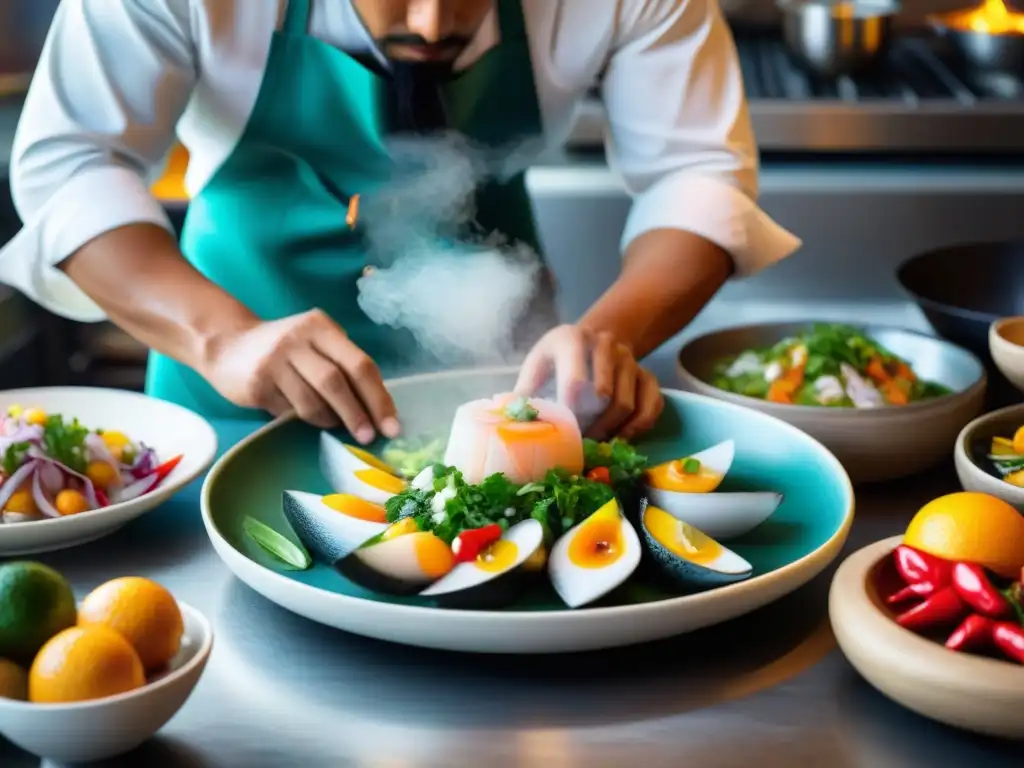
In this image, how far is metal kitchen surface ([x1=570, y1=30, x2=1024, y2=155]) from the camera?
3.17m

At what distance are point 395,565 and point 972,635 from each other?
1.68 ft

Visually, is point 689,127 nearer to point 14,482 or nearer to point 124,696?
point 14,482

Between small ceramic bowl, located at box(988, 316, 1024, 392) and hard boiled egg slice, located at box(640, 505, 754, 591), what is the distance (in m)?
0.56

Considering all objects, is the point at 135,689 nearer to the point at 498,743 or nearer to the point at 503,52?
the point at 498,743

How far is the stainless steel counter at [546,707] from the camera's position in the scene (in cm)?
111

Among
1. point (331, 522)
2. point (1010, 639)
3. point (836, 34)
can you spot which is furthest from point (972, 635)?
point (836, 34)

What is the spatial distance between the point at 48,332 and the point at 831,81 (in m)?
2.24

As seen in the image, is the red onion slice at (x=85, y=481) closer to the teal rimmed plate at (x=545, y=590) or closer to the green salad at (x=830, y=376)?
the teal rimmed plate at (x=545, y=590)

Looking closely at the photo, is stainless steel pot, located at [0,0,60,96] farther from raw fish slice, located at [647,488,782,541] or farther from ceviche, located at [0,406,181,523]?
raw fish slice, located at [647,488,782,541]

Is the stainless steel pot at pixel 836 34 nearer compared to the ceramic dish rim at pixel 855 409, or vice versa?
the ceramic dish rim at pixel 855 409

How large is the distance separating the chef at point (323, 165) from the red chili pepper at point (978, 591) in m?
0.61

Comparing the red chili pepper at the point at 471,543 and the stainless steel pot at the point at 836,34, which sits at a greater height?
the red chili pepper at the point at 471,543

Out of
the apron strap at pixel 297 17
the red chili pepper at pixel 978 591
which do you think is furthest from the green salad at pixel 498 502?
the apron strap at pixel 297 17

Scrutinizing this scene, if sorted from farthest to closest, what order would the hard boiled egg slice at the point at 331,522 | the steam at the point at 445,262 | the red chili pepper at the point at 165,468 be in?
the steam at the point at 445,262
the red chili pepper at the point at 165,468
the hard boiled egg slice at the point at 331,522
